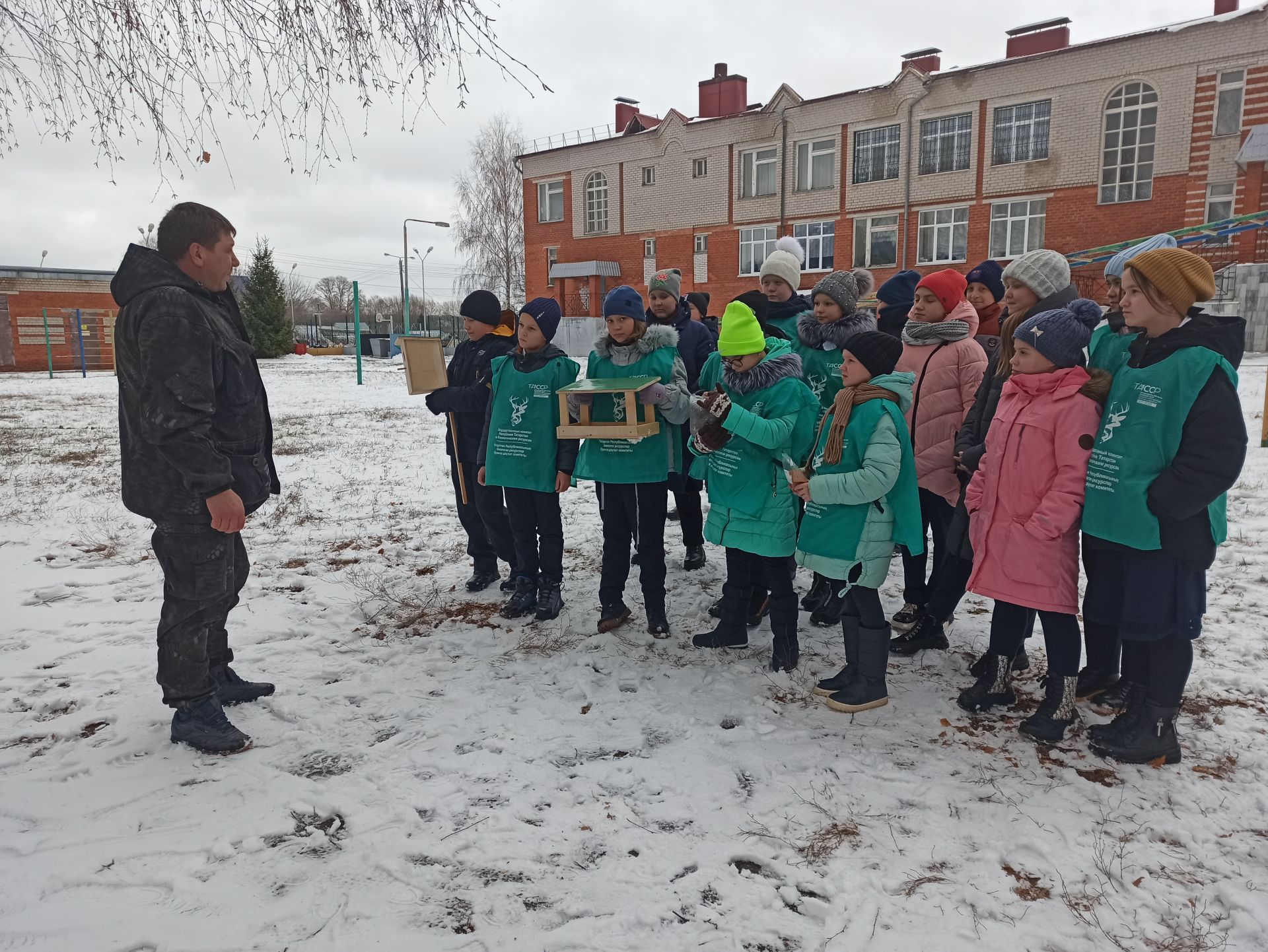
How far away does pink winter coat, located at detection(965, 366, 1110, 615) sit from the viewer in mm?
3045

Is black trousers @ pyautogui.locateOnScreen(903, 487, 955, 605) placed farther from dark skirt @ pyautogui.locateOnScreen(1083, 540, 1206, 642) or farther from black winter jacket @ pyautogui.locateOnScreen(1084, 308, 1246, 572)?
black winter jacket @ pyautogui.locateOnScreen(1084, 308, 1246, 572)

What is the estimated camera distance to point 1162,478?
2.79 meters

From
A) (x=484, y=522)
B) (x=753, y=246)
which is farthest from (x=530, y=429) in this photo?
(x=753, y=246)

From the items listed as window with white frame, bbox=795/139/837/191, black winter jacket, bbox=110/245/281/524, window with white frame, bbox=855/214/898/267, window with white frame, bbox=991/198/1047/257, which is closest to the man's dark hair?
Result: black winter jacket, bbox=110/245/281/524

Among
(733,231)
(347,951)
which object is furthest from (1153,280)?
A: (733,231)

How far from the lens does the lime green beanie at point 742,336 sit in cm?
373

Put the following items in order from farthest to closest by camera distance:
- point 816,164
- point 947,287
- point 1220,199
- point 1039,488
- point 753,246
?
point 753,246 < point 816,164 < point 1220,199 < point 947,287 < point 1039,488

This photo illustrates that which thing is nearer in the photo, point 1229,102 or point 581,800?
point 581,800

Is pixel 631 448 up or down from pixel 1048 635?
up

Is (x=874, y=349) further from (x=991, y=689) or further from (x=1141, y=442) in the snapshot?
(x=991, y=689)

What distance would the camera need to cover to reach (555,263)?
35.8 m

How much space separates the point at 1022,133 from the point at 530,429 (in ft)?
88.9

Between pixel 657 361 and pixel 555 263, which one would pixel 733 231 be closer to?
pixel 555 263

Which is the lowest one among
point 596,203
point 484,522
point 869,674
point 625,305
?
point 869,674
